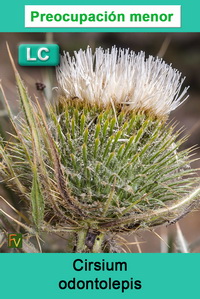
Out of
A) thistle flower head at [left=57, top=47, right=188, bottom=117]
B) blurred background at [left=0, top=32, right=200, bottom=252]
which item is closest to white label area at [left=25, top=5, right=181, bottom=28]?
blurred background at [left=0, top=32, right=200, bottom=252]

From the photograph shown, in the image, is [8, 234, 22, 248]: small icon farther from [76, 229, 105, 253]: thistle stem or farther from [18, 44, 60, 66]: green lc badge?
[18, 44, 60, 66]: green lc badge

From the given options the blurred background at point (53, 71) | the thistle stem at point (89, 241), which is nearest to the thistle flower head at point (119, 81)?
the blurred background at point (53, 71)

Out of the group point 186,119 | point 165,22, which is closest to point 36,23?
point 165,22

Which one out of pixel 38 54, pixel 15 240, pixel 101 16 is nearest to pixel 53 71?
pixel 38 54

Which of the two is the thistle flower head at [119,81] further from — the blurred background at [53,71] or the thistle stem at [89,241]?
the thistle stem at [89,241]

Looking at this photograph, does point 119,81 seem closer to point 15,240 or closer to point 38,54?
point 38,54

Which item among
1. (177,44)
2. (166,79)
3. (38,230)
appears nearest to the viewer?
(38,230)
